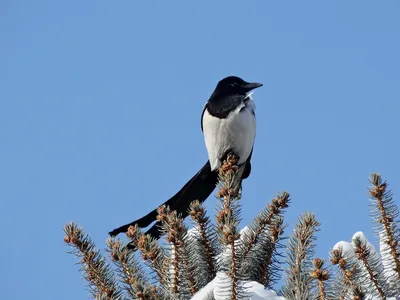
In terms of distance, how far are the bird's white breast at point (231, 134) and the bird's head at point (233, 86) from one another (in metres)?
0.18

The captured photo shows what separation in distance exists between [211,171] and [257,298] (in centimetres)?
260

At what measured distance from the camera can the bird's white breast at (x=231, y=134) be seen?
4.09 meters

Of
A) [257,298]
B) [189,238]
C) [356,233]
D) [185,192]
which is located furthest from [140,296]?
[185,192]

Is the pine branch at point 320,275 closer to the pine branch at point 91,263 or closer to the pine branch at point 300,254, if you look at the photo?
the pine branch at point 300,254

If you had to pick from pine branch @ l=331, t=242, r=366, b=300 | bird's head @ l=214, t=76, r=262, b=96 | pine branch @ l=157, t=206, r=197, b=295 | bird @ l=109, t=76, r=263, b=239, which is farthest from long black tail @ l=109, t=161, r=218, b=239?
pine branch @ l=331, t=242, r=366, b=300

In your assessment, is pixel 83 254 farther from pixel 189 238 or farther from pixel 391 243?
pixel 391 243

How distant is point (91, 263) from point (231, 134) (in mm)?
2229

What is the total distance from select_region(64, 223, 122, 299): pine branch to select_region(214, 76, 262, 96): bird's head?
248 centimetres

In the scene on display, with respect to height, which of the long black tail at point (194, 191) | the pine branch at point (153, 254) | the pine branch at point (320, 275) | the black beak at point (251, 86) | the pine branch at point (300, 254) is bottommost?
the pine branch at point (320, 275)

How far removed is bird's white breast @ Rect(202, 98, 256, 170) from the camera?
4086 mm

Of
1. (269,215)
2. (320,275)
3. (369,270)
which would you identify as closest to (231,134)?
(269,215)

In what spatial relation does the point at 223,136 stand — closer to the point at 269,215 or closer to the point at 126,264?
the point at 269,215

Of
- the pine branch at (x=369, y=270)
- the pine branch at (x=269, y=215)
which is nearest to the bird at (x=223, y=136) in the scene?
the pine branch at (x=269, y=215)

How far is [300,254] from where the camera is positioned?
1.83 meters
